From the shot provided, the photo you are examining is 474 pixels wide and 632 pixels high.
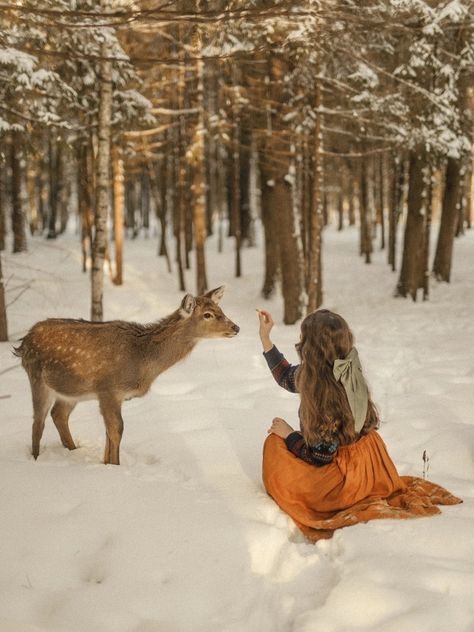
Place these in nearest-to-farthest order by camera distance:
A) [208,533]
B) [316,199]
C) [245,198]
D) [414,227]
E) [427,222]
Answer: [208,533] < [316,199] < [427,222] < [414,227] < [245,198]

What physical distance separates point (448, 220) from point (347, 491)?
53.4 feet

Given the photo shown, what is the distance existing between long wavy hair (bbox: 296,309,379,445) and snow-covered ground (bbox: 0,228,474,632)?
751 mm

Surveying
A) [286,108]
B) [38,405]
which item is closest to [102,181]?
[286,108]

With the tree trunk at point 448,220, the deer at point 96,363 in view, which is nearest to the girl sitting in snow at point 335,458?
the deer at point 96,363

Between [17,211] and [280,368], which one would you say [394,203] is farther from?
[280,368]

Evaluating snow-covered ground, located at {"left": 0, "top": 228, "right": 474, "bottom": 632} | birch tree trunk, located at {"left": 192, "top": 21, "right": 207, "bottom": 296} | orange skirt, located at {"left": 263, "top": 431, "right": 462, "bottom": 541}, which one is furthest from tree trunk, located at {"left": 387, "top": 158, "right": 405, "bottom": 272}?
orange skirt, located at {"left": 263, "top": 431, "right": 462, "bottom": 541}

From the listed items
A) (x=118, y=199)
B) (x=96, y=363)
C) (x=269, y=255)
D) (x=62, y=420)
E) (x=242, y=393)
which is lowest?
(x=242, y=393)

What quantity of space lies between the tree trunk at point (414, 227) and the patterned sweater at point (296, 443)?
507 inches

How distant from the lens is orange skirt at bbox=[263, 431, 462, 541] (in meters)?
4.36

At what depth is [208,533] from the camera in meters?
4.16

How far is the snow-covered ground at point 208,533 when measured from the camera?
3.37 m

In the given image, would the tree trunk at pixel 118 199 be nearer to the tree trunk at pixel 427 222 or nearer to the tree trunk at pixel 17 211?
the tree trunk at pixel 17 211

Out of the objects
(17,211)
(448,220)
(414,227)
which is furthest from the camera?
(17,211)

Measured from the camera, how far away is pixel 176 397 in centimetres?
815
